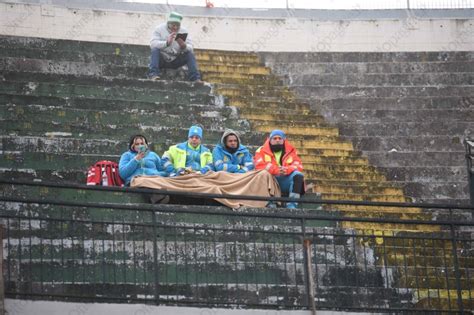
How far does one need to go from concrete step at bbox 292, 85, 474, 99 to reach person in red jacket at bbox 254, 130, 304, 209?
167 inches

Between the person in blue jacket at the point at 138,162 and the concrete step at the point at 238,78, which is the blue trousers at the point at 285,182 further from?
the concrete step at the point at 238,78

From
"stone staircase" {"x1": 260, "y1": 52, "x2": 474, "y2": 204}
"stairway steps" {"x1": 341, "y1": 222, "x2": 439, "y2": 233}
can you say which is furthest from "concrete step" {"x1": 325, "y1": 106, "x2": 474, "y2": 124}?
"stairway steps" {"x1": 341, "y1": 222, "x2": 439, "y2": 233}

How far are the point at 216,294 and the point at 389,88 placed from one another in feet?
28.0

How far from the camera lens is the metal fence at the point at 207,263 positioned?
12508 millimetres

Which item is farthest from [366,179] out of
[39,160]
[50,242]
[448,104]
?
[50,242]

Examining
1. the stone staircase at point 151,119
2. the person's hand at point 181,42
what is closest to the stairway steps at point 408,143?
the stone staircase at point 151,119

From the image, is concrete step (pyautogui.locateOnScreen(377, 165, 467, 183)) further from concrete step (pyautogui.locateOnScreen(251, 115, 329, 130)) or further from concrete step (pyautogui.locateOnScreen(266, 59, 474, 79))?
concrete step (pyautogui.locateOnScreen(266, 59, 474, 79))

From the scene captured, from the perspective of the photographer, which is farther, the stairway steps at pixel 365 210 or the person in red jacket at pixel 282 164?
the stairway steps at pixel 365 210

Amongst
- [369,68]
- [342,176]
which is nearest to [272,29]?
[369,68]

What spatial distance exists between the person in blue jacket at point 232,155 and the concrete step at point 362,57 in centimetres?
533

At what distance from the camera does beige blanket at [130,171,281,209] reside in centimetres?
1512

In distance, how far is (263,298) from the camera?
13109mm

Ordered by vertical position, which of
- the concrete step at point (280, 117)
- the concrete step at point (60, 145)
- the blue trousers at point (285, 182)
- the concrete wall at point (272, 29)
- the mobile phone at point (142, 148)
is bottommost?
the blue trousers at point (285, 182)

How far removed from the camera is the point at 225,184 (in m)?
15.6
